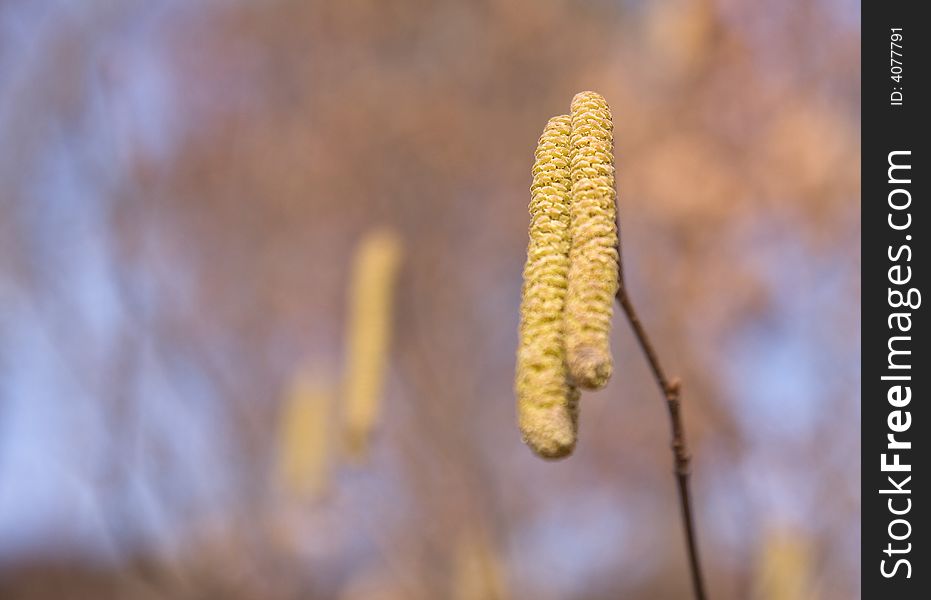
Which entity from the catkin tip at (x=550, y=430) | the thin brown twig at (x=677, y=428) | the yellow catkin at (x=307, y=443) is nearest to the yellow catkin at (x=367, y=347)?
the yellow catkin at (x=307, y=443)

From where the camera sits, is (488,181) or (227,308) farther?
(227,308)

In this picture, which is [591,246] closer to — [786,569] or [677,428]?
[677,428]

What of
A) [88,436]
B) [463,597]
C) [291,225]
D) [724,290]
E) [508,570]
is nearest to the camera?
[463,597]

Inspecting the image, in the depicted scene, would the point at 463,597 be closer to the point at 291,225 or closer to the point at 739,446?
the point at 739,446

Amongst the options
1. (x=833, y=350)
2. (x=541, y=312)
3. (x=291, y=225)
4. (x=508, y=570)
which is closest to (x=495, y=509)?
(x=508, y=570)

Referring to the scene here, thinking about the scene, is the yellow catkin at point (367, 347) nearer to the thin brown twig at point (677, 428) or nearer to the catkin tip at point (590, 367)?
the thin brown twig at point (677, 428)

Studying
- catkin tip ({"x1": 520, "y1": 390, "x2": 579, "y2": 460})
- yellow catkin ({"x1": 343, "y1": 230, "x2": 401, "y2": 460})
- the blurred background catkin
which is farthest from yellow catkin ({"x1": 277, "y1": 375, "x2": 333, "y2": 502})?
catkin tip ({"x1": 520, "y1": 390, "x2": 579, "y2": 460})
